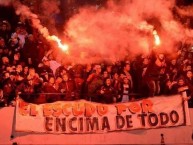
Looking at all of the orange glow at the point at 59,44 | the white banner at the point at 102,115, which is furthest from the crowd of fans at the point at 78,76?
the orange glow at the point at 59,44

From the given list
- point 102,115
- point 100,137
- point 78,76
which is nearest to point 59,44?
point 78,76

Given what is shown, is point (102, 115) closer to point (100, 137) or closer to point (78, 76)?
point (100, 137)

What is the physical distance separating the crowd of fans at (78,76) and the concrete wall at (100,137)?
1.76 feet

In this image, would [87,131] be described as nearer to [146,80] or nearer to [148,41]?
[146,80]

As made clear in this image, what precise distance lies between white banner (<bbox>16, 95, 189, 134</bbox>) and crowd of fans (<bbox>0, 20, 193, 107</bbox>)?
0.26 m

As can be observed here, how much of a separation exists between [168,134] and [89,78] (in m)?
2.36

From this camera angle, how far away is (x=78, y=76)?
9.42 metres

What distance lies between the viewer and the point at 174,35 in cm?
1068

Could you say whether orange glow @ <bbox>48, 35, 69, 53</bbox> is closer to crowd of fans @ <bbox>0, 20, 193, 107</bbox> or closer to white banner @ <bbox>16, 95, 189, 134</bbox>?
crowd of fans @ <bbox>0, 20, 193, 107</bbox>

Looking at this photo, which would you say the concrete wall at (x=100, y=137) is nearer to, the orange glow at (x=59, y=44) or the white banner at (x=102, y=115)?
the white banner at (x=102, y=115)

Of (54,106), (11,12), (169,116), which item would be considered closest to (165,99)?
→ (169,116)

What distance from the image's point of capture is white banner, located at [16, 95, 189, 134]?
8609mm

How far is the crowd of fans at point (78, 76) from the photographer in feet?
29.3

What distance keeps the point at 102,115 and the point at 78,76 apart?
1279 millimetres
